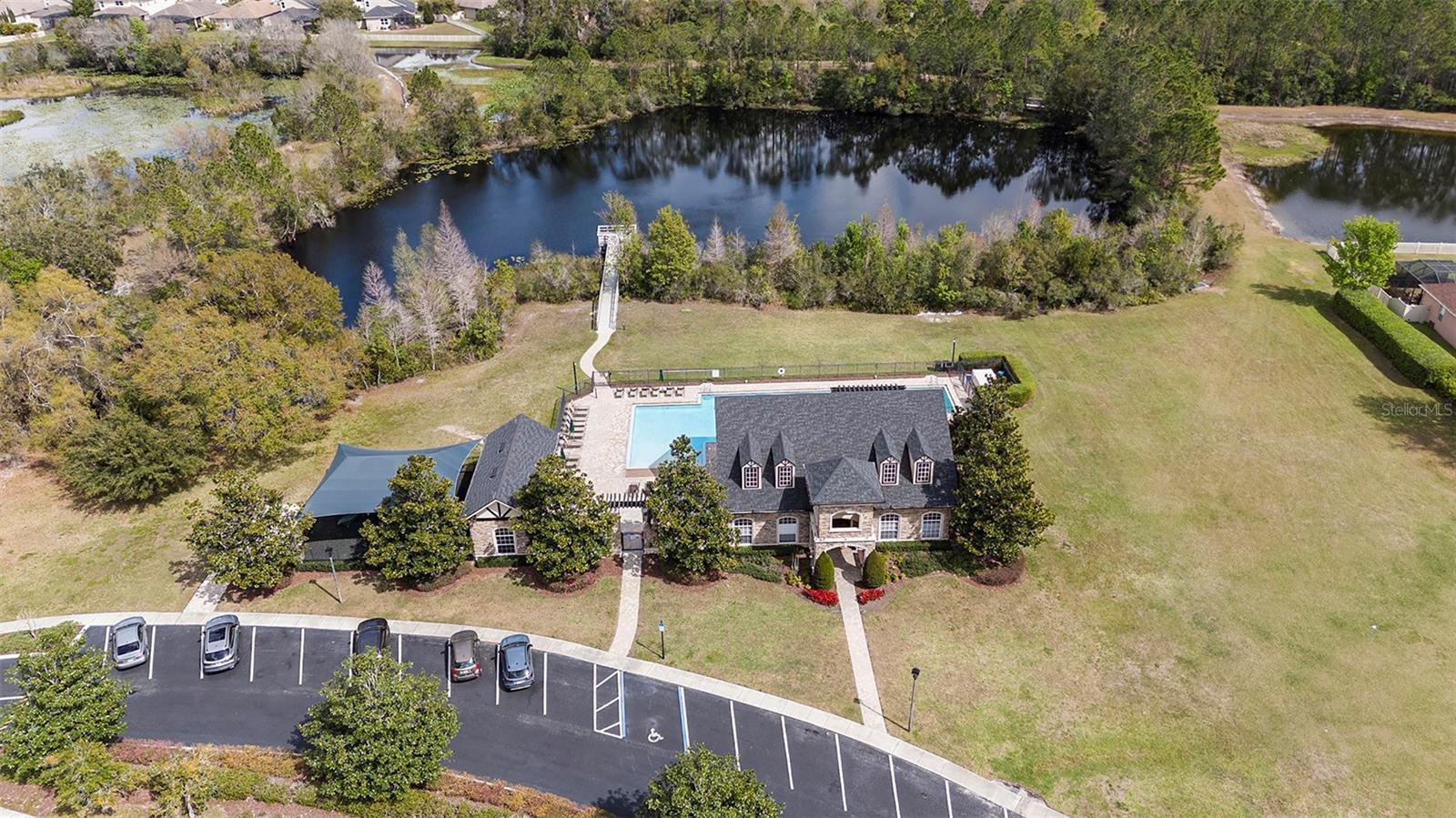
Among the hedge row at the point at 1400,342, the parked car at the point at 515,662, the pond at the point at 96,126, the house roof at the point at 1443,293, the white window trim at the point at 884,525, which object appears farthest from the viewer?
the pond at the point at 96,126

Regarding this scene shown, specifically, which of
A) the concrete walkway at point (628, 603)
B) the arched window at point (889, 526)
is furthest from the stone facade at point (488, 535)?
the arched window at point (889, 526)

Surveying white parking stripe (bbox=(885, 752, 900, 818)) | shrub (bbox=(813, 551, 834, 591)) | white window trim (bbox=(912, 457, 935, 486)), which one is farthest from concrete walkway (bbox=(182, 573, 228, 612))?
white window trim (bbox=(912, 457, 935, 486))

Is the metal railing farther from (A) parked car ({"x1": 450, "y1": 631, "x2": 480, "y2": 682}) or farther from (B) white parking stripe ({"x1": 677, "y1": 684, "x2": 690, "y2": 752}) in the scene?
(B) white parking stripe ({"x1": 677, "y1": 684, "x2": 690, "y2": 752})

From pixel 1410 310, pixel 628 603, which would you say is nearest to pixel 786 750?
pixel 628 603

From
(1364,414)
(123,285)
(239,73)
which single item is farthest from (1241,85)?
(239,73)

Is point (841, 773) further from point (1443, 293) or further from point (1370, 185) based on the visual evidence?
point (1370, 185)

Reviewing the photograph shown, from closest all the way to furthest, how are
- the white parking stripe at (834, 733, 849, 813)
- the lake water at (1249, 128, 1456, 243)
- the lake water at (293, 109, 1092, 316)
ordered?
the white parking stripe at (834, 733, 849, 813)
the lake water at (1249, 128, 1456, 243)
the lake water at (293, 109, 1092, 316)

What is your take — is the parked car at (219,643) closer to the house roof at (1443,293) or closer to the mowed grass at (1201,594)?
the mowed grass at (1201,594)

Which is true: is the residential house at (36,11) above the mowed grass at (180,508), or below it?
above
